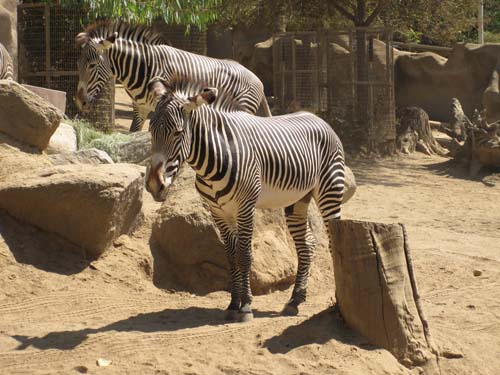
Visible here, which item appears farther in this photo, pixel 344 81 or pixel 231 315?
pixel 344 81

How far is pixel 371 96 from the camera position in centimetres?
1666

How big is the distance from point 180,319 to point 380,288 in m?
1.54

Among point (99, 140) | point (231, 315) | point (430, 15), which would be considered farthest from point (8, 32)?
point (231, 315)

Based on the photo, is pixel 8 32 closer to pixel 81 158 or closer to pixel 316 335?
pixel 81 158

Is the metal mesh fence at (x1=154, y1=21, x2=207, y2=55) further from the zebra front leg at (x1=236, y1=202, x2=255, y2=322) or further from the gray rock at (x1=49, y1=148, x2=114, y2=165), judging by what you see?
the zebra front leg at (x1=236, y1=202, x2=255, y2=322)

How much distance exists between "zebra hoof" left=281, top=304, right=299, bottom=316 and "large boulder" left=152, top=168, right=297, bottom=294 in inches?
39.1

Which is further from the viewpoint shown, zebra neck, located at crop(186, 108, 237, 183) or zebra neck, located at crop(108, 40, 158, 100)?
zebra neck, located at crop(108, 40, 158, 100)

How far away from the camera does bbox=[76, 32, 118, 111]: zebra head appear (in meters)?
9.38

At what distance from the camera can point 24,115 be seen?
337 inches

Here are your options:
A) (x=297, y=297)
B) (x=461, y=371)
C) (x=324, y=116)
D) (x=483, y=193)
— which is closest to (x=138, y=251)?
(x=297, y=297)

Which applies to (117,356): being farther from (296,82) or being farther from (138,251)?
(296,82)

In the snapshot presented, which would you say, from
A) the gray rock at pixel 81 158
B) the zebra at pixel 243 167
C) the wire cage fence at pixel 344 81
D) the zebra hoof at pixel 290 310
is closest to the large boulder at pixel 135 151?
the gray rock at pixel 81 158

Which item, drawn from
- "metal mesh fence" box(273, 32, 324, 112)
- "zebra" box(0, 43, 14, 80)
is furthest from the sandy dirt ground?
"metal mesh fence" box(273, 32, 324, 112)

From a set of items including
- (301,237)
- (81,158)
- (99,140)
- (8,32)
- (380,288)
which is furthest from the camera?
(8,32)
